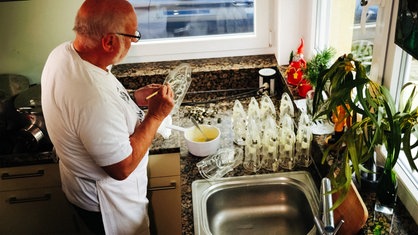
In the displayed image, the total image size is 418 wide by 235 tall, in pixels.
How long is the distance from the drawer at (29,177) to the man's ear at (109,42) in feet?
2.66

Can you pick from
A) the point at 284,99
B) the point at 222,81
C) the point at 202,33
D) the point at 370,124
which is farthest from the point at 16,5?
the point at 370,124

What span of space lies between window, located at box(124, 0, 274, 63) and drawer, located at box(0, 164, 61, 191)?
789 millimetres

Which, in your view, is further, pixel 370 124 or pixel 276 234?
pixel 276 234

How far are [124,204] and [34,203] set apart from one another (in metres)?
0.71

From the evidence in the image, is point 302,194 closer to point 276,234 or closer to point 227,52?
point 276,234

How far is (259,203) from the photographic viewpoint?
5.42 ft

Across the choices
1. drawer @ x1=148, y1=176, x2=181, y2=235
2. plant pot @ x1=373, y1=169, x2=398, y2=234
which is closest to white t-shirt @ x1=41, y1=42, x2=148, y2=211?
drawer @ x1=148, y1=176, x2=181, y2=235

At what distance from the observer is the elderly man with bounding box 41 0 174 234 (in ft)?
4.37

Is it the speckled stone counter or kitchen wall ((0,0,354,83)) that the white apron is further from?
kitchen wall ((0,0,354,83))

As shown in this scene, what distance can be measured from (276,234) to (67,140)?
0.82 metres

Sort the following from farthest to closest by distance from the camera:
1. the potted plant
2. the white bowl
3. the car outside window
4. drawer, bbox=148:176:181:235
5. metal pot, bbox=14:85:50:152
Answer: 1. the car outside window
2. drawer, bbox=148:176:181:235
3. metal pot, bbox=14:85:50:152
4. the white bowl
5. the potted plant

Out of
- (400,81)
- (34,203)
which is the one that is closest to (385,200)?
(400,81)

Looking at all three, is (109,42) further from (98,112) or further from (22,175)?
(22,175)

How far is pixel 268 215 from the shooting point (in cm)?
164
